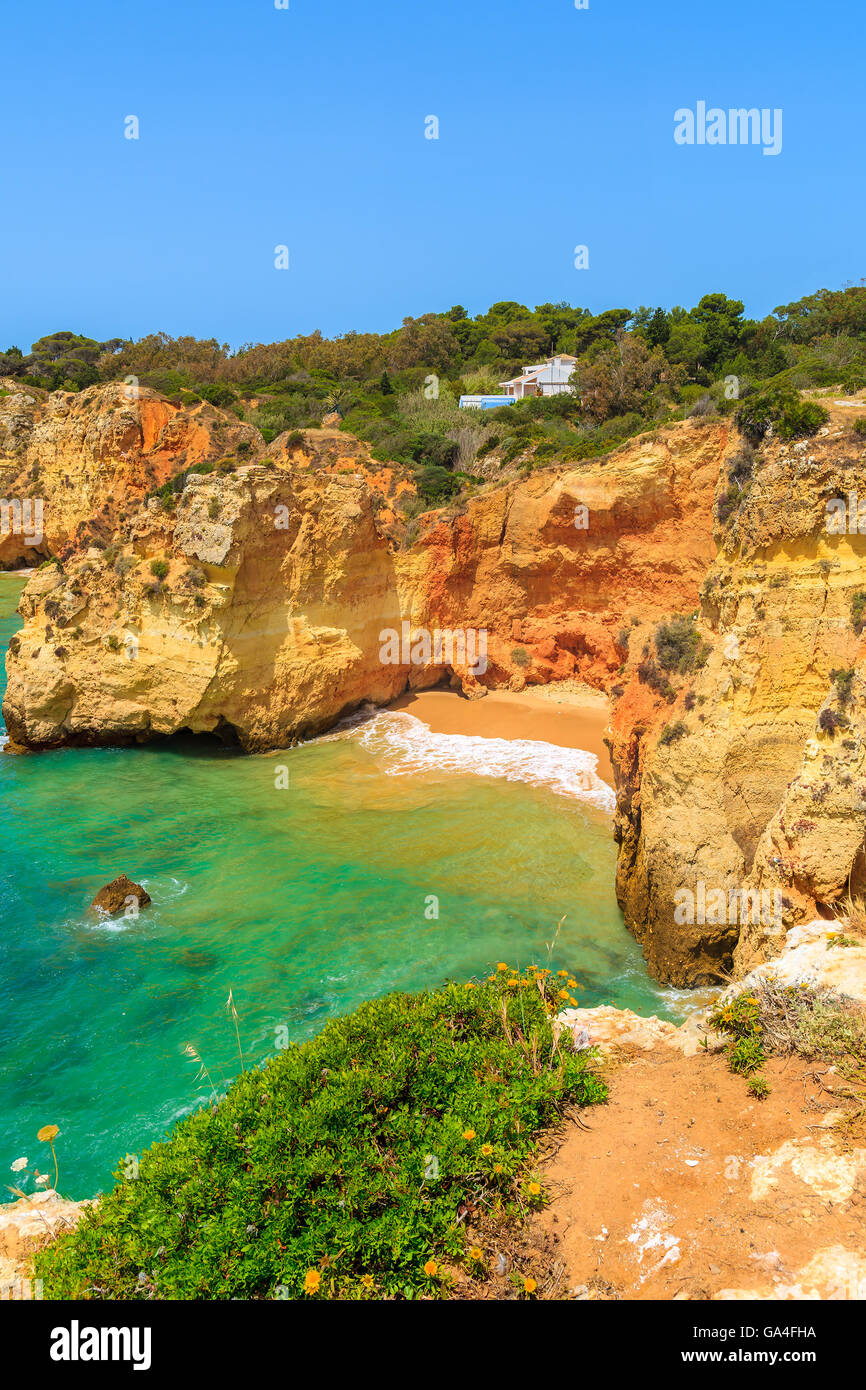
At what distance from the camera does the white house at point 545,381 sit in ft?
178

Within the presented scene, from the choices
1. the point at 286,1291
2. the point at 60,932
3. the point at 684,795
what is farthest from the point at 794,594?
the point at 60,932

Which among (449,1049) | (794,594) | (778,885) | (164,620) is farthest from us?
(164,620)

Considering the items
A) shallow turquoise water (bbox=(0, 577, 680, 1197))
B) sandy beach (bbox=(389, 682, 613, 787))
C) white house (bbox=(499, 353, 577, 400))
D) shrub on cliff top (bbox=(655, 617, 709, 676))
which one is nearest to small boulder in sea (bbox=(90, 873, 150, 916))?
shallow turquoise water (bbox=(0, 577, 680, 1197))

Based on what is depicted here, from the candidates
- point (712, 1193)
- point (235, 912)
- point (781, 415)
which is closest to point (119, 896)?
point (235, 912)

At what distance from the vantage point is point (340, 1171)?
193 inches

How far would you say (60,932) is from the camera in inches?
519

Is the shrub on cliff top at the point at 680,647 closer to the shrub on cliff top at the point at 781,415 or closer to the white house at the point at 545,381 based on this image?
the shrub on cliff top at the point at 781,415

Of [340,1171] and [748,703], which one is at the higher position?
[748,703]

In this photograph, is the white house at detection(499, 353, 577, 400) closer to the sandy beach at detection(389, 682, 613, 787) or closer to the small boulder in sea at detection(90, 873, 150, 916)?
the sandy beach at detection(389, 682, 613, 787)

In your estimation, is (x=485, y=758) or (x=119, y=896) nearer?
(x=119, y=896)

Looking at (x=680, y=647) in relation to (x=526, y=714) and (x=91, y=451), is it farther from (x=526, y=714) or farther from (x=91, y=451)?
→ (x=91, y=451)

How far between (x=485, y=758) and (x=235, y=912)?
339 inches
